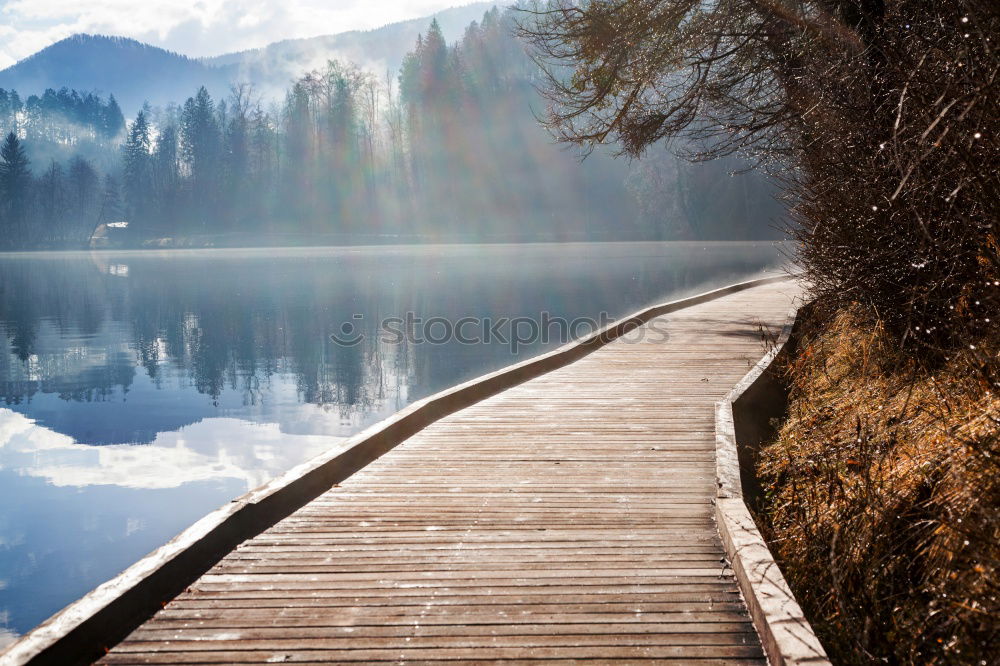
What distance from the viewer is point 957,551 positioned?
314cm

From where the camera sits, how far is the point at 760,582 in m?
3.45

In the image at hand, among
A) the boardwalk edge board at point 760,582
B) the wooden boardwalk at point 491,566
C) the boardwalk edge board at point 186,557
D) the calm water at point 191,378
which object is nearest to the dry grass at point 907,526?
the boardwalk edge board at point 760,582

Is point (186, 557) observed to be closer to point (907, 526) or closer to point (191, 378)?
point (907, 526)

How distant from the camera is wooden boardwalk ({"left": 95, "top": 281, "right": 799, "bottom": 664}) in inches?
130

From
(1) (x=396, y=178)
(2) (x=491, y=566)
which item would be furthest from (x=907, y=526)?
(1) (x=396, y=178)

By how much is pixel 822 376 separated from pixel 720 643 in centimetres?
553

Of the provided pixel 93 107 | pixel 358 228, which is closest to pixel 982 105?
pixel 358 228

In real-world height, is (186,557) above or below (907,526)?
below

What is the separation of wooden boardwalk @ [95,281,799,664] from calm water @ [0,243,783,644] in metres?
3.06

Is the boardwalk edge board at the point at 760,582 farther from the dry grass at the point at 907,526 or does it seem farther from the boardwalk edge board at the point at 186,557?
the boardwalk edge board at the point at 186,557

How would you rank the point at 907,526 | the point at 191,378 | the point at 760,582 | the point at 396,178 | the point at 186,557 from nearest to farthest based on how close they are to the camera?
the point at 760,582 → the point at 907,526 → the point at 186,557 → the point at 191,378 → the point at 396,178

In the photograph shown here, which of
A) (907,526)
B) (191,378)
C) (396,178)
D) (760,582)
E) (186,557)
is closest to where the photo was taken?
(760,582)

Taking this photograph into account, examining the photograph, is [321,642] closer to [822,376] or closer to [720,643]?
[720,643]

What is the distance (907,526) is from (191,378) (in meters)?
14.5
